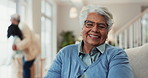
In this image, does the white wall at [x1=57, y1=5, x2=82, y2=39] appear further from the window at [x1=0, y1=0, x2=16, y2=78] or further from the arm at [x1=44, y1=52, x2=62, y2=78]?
the arm at [x1=44, y1=52, x2=62, y2=78]

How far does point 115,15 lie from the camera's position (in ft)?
29.0

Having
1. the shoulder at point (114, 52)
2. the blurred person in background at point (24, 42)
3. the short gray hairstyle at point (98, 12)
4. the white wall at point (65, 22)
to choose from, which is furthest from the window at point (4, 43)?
the white wall at point (65, 22)

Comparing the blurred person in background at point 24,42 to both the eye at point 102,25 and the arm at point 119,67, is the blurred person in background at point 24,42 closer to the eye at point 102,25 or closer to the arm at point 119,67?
the eye at point 102,25

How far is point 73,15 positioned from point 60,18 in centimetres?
219

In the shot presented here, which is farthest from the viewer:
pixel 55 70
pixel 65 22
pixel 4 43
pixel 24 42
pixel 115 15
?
pixel 65 22

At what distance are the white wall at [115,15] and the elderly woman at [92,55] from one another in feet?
23.6

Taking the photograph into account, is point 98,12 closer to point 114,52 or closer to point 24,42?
point 114,52

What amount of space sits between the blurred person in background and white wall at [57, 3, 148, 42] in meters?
4.87

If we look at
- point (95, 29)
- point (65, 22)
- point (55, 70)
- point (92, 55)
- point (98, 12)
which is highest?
point (65, 22)

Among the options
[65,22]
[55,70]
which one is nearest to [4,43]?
[55,70]

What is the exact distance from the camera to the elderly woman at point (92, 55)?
1396 millimetres

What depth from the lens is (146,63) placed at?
1567 millimetres

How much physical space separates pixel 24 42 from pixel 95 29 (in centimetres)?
231

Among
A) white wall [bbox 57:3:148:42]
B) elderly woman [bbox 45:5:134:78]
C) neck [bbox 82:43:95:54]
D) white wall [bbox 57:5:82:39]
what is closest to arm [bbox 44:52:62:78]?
elderly woman [bbox 45:5:134:78]
